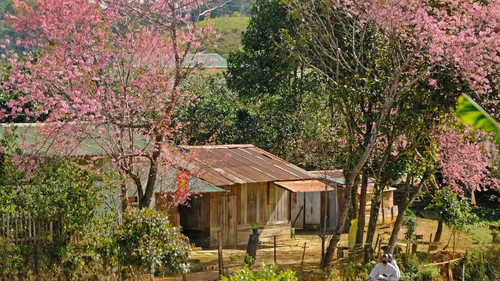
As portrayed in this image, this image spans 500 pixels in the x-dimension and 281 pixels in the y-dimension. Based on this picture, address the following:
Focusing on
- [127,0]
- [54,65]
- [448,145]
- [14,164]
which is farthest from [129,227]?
[448,145]

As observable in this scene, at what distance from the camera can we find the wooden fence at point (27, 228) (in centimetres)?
1433

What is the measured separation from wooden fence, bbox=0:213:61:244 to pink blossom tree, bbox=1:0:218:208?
154 cm

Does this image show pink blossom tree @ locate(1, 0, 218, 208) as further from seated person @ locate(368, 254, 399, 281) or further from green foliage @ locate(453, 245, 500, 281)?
green foliage @ locate(453, 245, 500, 281)

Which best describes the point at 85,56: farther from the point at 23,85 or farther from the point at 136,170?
the point at 136,170

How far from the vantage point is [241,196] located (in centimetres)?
2470

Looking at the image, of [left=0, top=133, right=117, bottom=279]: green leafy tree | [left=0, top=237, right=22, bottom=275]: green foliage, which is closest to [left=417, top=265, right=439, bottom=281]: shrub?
[left=0, top=133, right=117, bottom=279]: green leafy tree

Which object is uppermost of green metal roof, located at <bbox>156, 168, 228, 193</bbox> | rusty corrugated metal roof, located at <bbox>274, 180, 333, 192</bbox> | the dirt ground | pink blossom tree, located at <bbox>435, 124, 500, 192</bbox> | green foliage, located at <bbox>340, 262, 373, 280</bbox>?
pink blossom tree, located at <bbox>435, 124, 500, 192</bbox>

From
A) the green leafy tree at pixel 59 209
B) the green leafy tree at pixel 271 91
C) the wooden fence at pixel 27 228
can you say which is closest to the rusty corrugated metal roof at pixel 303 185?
the green leafy tree at pixel 271 91

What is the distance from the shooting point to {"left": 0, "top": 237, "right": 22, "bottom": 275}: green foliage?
1402 cm

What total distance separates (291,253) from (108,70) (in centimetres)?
961

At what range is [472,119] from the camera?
4.48 meters

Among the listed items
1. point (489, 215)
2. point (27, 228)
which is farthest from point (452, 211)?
point (27, 228)

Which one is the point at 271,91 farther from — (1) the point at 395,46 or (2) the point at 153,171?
(2) the point at 153,171

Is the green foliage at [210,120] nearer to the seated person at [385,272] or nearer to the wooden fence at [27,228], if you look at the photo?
the seated person at [385,272]
